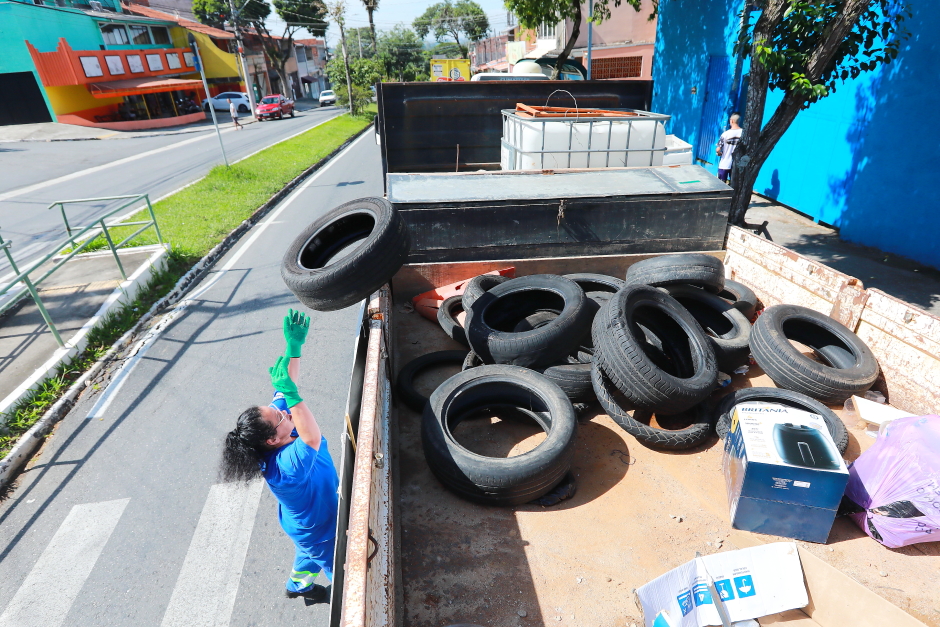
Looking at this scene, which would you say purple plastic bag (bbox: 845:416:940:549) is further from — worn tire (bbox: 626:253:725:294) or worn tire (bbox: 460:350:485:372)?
worn tire (bbox: 460:350:485:372)

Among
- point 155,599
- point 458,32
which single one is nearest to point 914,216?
point 155,599

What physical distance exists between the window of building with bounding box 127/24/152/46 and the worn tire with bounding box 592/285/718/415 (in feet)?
150

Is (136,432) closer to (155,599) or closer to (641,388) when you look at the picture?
(155,599)

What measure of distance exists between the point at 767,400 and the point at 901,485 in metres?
1.05

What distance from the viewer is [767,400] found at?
3900mm

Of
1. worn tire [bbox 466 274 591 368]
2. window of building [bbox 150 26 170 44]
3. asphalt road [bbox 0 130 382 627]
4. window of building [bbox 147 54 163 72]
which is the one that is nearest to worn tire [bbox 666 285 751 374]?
worn tire [bbox 466 274 591 368]

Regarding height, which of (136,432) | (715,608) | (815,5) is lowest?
(136,432)

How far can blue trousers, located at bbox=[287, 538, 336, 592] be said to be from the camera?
3344 mm

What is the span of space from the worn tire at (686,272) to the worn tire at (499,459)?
6.00 feet

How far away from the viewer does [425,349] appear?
4.94m

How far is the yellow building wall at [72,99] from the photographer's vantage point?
30.1m

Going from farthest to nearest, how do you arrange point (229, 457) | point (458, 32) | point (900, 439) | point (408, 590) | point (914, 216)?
1. point (458, 32)
2. point (914, 216)
3. point (900, 439)
4. point (229, 457)
5. point (408, 590)

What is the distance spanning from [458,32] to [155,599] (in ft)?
310

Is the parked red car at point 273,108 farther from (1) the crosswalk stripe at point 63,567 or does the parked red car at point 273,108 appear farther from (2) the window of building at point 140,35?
(1) the crosswalk stripe at point 63,567
